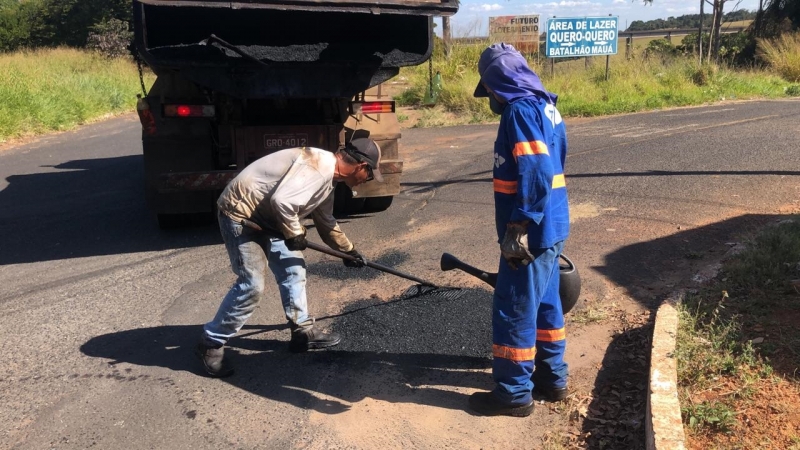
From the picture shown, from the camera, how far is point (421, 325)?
4.55m

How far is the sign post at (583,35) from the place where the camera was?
55.2 ft

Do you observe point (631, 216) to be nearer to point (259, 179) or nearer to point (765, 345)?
point (765, 345)

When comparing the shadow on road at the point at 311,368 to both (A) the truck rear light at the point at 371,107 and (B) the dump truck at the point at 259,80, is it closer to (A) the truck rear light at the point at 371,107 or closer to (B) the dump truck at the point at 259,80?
(B) the dump truck at the point at 259,80

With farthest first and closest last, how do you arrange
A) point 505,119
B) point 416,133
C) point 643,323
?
point 416,133 → point 643,323 → point 505,119

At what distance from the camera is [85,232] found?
7031 millimetres

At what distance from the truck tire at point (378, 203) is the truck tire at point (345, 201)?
0.20 ft

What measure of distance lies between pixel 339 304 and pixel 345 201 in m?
2.49

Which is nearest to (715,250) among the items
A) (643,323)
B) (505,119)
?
(643,323)

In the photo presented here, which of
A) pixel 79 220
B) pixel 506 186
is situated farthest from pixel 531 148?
pixel 79 220

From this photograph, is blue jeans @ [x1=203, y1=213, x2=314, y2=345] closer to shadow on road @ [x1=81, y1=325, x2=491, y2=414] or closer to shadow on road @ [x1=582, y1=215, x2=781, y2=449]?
shadow on road @ [x1=81, y1=325, x2=491, y2=414]

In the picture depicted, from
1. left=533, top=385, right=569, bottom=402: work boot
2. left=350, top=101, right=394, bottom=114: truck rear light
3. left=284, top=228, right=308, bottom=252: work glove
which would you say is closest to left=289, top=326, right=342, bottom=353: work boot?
left=284, top=228, right=308, bottom=252: work glove

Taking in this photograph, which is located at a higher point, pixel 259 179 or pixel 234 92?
pixel 234 92

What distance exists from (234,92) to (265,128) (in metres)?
0.55

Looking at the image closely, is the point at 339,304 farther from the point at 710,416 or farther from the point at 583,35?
the point at 583,35
